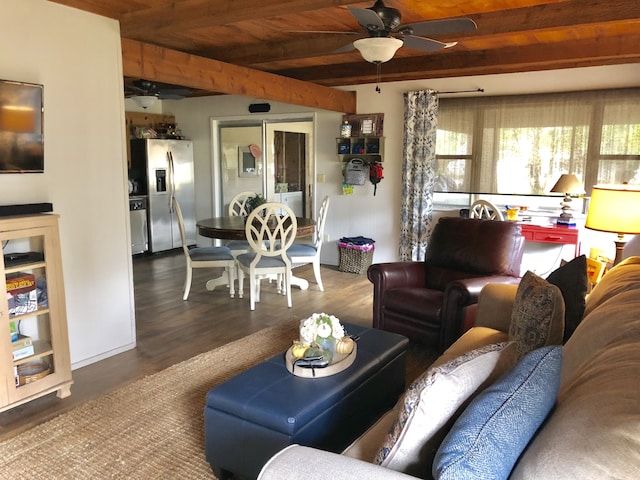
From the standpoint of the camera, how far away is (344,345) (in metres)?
2.39

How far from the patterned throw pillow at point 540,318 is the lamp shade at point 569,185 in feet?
10.5

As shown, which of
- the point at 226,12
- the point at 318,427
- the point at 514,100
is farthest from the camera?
the point at 514,100

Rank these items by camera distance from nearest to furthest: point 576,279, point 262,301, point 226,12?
point 576,279, point 226,12, point 262,301

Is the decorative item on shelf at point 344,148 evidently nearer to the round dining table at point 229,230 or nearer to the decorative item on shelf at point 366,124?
the decorative item on shelf at point 366,124

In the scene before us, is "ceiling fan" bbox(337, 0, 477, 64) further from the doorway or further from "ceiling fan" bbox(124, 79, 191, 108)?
the doorway

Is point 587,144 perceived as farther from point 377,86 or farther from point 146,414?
point 146,414

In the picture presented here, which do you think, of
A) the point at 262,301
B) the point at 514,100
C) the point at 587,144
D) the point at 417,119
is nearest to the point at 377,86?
the point at 417,119

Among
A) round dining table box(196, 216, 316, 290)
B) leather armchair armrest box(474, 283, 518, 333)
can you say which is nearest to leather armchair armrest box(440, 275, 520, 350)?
leather armchair armrest box(474, 283, 518, 333)

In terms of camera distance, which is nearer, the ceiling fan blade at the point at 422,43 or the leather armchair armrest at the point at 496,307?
the leather armchair armrest at the point at 496,307

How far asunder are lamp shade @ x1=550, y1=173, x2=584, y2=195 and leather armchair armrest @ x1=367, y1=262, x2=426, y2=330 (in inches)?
79.9

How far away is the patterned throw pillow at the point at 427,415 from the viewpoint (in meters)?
1.30

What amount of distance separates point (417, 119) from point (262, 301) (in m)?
2.78

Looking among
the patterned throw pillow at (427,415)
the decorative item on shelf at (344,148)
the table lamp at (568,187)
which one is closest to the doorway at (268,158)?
the decorative item on shelf at (344,148)

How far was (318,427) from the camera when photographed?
2.06 meters
